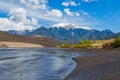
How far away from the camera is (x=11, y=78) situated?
2656 centimetres

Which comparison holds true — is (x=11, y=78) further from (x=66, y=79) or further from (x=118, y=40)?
(x=118, y=40)

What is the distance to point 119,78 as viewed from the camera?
77.0ft

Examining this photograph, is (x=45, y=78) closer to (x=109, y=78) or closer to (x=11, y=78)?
(x=11, y=78)

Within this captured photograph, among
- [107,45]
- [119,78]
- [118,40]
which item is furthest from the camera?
[107,45]

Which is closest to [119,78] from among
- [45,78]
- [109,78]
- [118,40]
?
[109,78]

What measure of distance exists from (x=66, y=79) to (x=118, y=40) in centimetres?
12188

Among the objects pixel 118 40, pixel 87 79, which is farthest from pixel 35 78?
pixel 118 40

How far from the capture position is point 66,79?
2577cm

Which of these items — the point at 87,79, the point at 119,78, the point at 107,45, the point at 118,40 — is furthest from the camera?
the point at 107,45

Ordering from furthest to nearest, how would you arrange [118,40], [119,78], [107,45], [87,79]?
1. [107,45]
2. [118,40]
3. [87,79]
4. [119,78]

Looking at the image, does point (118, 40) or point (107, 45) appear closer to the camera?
point (118, 40)

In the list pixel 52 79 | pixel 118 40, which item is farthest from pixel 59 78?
pixel 118 40

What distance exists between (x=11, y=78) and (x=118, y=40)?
122473mm

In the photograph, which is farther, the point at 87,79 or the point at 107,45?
the point at 107,45
